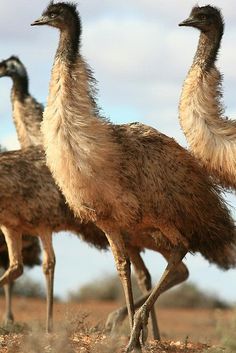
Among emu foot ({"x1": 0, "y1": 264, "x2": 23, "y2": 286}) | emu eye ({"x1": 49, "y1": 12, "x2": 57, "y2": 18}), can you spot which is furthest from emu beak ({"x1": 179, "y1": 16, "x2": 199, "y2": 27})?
emu foot ({"x1": 0, "y1": 264, "x2": 23, "y2": 286})

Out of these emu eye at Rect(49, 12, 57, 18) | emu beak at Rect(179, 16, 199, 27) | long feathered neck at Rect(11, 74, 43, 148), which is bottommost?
emu eye at Rect(49, 12, 57, 18)

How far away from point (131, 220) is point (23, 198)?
273 cm

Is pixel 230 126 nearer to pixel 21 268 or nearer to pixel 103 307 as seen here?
pixel 21 268

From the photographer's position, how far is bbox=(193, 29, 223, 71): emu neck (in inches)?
406

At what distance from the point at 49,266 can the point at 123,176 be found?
3317mm

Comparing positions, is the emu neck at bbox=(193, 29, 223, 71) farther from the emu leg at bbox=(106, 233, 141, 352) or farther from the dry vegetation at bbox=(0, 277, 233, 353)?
the dry vegetation at bbox=(0, 277, 233, 353)

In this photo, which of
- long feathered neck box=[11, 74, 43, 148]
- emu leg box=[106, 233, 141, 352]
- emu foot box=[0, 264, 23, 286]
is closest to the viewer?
emu leg box=[106, 233, 141, 352]

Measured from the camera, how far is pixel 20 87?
46.1ft

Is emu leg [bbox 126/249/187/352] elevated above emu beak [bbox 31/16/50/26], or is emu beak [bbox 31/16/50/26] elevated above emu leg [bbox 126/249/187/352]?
emu beak [bbox 31/16/50/26]

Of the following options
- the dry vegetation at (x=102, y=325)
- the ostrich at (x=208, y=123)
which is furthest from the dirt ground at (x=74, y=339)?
the ostrich at (x=208, y=123)

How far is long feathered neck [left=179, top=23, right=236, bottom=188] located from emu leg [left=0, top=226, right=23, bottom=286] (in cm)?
264

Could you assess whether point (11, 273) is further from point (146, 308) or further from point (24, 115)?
point (146, 308)

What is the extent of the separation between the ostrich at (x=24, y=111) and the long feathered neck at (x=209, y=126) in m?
3.38

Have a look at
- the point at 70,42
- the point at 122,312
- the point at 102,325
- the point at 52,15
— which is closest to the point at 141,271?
the point at 102,325
